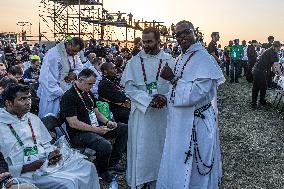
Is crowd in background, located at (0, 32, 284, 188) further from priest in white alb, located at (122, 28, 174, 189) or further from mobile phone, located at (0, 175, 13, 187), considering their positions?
mobile phone, located at (0, 175, 13, 187)

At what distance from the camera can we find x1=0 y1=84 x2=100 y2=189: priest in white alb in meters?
3.76

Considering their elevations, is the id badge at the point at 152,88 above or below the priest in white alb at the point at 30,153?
above

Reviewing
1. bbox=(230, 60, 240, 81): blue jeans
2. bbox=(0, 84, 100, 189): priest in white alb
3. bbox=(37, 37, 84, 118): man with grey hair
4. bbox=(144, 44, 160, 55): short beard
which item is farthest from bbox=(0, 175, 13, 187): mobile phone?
bbox=(230, 60, 240, 81): blue jeans

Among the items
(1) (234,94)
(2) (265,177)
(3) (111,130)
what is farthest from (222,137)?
(1) (234,94)

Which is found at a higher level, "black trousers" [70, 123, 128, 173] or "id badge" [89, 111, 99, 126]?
"id badge" [89, 111, 99, 126]

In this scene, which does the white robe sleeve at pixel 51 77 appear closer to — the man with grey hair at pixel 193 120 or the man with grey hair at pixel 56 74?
the man with grey hair at pixel 56 74

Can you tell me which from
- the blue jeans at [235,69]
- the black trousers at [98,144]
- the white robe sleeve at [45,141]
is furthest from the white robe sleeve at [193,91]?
the blue jeans at [235,69]

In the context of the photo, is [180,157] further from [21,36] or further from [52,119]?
[21,36]

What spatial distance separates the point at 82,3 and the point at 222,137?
1893 centimetres

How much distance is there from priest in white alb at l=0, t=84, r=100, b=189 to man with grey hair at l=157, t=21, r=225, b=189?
0.93 metres

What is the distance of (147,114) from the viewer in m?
4.74

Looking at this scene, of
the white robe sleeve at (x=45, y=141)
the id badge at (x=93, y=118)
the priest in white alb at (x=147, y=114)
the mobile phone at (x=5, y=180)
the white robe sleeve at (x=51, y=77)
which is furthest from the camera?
the white robe sleeve at (x=51, y=77)

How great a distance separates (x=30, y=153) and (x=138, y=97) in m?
1.40

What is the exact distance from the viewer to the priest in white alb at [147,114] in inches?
187
